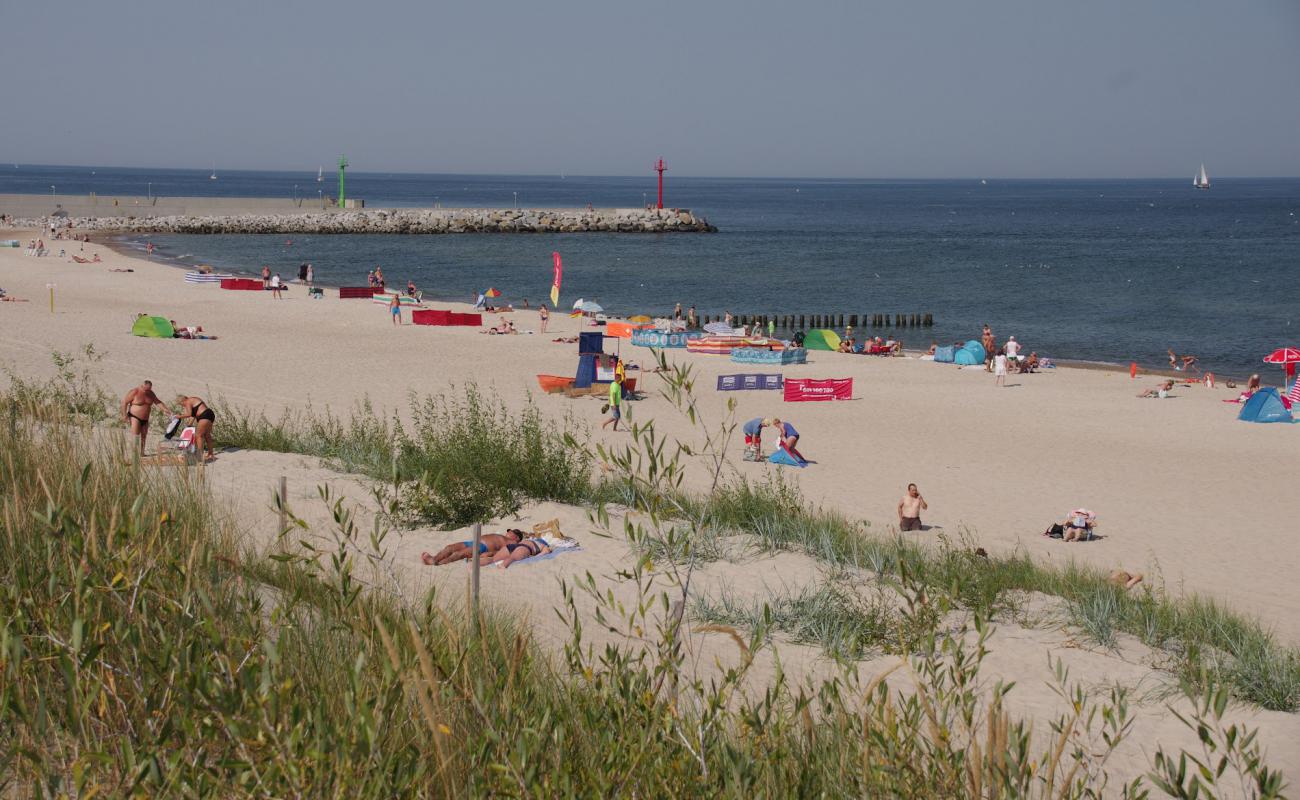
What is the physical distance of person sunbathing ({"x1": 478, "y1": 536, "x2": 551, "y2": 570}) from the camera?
9398 millimetres

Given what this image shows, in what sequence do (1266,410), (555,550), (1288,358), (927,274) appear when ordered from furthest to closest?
(927,274) < (1288,358) < (1266,410) < (555,550)

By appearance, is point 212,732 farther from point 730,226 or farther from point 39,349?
point 730,226

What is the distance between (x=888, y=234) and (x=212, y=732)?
95136 mm

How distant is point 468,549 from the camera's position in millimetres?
9469

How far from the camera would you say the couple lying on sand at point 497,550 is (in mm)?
9352

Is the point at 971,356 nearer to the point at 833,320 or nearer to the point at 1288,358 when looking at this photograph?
the point at 1288,358

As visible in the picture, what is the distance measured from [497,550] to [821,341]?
22.7m

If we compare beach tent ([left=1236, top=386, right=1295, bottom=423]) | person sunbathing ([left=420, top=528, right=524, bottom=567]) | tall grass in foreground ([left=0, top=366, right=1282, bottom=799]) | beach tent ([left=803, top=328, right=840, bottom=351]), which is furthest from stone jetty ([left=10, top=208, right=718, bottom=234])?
tall grass in foreground ([left=0, top=366, right=1282, bottom=799])

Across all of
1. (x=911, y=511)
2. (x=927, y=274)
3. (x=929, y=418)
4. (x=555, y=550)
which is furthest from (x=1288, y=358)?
(x=927, y=274)

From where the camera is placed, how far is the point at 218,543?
603 cm

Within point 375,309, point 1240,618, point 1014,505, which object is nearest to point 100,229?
point 375,309

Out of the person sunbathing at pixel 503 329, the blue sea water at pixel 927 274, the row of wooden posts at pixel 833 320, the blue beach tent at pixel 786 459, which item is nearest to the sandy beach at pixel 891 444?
the blue beach tent at pixel 786 459

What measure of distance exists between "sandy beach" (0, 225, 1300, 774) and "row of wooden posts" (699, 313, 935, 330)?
297 inches

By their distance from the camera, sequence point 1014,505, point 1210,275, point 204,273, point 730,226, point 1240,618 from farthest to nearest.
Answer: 1. point 730,226
2. point 1210,275
3. point 204,273
4. point 1014,505
5. point 1240,618
